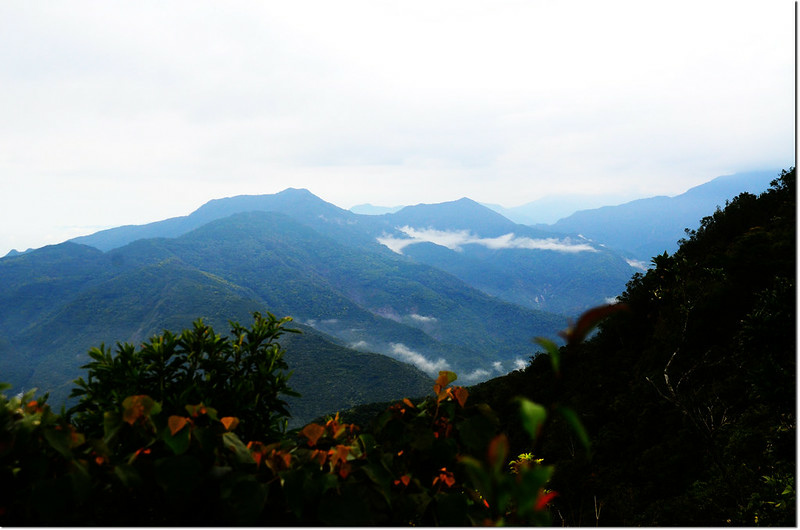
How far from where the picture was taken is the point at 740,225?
87.1ft

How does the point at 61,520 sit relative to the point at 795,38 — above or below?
below

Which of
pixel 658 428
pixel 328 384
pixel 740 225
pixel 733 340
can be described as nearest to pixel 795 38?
pixel 658 428

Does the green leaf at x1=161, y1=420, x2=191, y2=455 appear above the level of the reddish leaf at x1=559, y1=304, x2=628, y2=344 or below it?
below

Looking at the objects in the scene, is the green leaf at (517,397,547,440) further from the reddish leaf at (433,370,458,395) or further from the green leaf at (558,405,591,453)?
the reddish leaf at (433,370,458,395)

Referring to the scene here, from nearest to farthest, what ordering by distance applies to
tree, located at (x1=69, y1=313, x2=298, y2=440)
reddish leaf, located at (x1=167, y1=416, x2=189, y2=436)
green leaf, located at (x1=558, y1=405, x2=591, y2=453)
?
green leaf, located at (x1=558, y1=405, x2=591, y2=453) → reddish leaf, located at (x1=167, y1=416, x2=189, y2=436) → tree, located at (x1=69, y1=313, x2=298, y2=440)

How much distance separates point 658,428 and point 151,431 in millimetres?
19237

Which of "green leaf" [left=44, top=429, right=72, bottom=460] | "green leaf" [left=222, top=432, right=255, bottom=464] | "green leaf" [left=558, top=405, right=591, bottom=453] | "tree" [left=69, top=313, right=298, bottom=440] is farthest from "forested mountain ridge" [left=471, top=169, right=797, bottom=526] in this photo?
"tree" [left=69, top=313, right=298, bottom=440]

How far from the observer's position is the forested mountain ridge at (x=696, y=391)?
6996 mm

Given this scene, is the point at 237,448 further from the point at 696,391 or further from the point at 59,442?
the point at 696,391

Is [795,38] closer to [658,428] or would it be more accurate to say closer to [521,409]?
[521,409]

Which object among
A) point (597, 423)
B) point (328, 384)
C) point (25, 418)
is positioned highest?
point (25, 418)

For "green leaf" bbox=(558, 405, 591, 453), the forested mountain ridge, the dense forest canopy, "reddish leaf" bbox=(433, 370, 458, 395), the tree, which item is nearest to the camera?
"green leaf" bbox=(558, 405, 591, 453)

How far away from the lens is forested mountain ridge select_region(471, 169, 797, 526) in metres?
7.00

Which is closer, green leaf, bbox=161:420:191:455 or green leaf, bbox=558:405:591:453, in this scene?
green leaf, bbox=558:405:591:453
